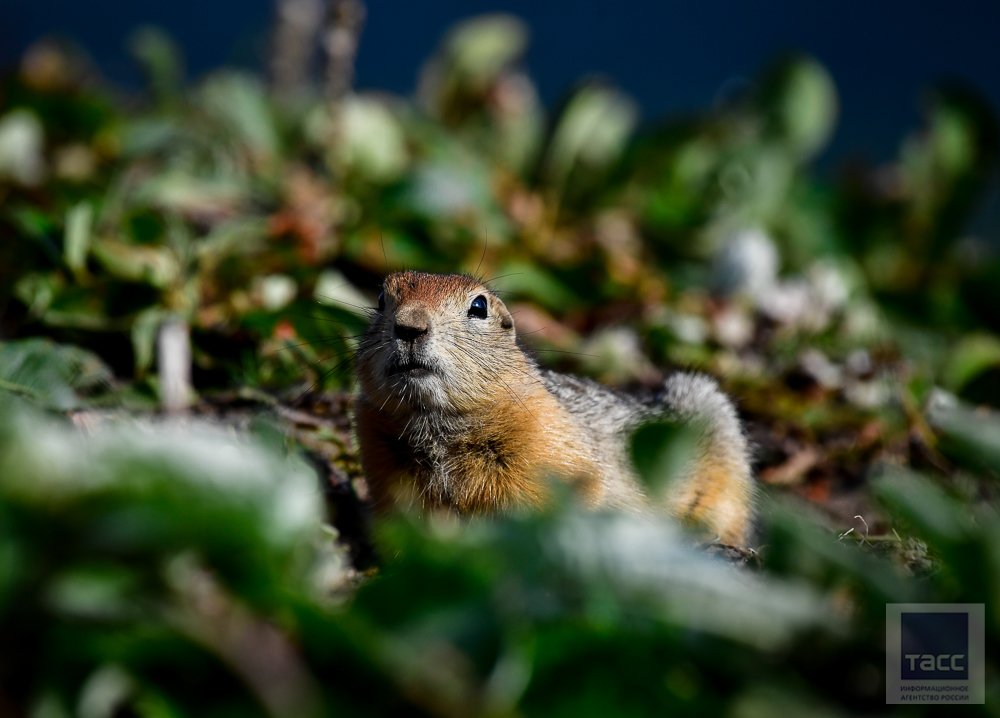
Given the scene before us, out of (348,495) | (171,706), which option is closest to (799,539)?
(171,706)

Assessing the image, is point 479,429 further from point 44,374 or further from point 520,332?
point 520,332

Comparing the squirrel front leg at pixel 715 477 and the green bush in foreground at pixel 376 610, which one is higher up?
the squirrel front leg at pixel 715 477

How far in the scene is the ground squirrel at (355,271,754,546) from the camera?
2.68 meters

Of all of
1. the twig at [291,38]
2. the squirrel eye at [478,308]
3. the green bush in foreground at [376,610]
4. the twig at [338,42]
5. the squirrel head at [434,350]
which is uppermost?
the twig at [291,38]

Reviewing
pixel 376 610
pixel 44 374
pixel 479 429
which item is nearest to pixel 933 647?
pixel 376 610

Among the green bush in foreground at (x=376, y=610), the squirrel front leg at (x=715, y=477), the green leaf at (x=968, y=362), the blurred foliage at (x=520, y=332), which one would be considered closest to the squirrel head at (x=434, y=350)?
the blurred foliage at (x=520, y=332)

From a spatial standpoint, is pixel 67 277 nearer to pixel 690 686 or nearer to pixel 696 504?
pixel 696 504

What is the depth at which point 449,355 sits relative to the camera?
2.73 meters

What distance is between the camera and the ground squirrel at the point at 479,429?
268cm

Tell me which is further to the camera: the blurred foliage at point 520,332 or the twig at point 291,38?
the twig at point 291,38

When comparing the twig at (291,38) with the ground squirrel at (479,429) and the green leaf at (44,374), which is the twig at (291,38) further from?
the ground squirrel at (479,429)

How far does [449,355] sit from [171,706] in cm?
160

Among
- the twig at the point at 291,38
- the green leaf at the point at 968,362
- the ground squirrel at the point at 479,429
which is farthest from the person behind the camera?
the twig at the point at 291,38

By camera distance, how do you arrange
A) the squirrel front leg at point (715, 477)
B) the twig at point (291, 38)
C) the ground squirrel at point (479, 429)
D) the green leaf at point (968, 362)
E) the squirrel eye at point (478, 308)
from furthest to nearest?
the twig at point (291, 38) → the green leaf at point (968, 362) → the squirrel eye at point (478, 308) → the squirrel front leg at point (715, 477) → the ground squirrel at point (479, 429)
